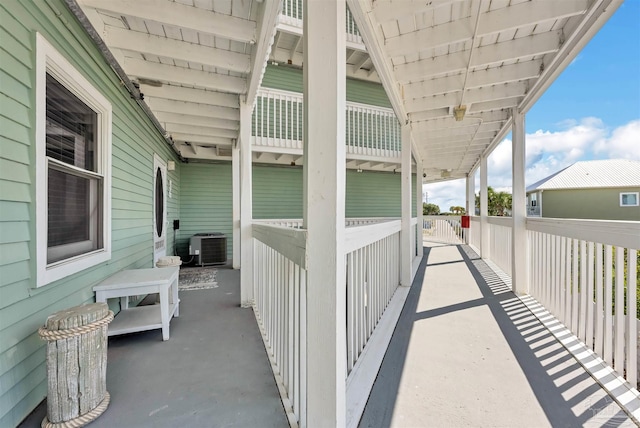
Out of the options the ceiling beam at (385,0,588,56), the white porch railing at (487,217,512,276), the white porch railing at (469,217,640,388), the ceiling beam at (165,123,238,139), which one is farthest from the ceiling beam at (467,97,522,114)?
the ceiling beam at (165,123,238,139)

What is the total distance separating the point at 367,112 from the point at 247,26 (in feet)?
16.7

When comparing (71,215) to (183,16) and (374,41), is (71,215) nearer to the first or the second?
(183,16)

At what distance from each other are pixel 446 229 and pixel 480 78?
889 cm

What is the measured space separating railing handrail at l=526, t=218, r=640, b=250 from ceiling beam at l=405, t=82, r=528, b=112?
1735 millimetres

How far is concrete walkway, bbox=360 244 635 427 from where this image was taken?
5.49ft

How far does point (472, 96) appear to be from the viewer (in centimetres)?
403

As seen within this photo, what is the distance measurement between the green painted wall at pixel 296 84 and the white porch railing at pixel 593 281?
18.8 feet

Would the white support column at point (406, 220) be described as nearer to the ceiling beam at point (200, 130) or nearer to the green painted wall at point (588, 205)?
the ceiling beam at point (200, 130)

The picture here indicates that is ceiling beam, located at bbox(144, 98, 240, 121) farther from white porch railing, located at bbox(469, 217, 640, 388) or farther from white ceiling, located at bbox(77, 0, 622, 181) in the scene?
white porch railing, located at bbox(469, 217, 640, 388)

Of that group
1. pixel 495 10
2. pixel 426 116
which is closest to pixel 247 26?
pixel 495 10

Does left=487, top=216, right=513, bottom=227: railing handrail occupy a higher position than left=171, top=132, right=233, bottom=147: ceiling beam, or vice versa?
left=171, top=132, right=233, bottom=147: ceiling beam

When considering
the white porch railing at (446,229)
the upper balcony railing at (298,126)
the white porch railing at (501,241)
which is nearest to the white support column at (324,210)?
the upper balcony railing at (298,126)

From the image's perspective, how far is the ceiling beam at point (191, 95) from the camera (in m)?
3.72

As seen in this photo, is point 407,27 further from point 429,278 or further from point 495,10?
point 429,278
